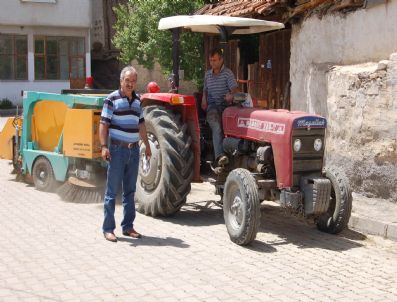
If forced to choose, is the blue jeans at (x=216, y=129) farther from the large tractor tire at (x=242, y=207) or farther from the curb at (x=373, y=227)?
the curb at (x=373, y=227)

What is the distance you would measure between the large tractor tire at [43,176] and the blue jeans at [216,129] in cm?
276

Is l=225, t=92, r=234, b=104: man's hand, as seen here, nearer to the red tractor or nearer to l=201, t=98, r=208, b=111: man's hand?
the red tractor

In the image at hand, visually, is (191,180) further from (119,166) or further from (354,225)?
(354,225)

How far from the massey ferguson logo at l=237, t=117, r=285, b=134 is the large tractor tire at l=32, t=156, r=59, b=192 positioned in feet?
10.7

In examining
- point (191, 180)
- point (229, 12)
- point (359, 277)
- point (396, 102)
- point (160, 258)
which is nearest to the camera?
point (359, 277)

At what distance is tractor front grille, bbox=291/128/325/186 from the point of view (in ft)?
20.5

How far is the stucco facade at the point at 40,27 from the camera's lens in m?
28.3

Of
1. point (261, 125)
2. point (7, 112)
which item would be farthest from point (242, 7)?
point (7, 112)

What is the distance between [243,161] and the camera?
700 cm

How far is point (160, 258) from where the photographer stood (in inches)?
225

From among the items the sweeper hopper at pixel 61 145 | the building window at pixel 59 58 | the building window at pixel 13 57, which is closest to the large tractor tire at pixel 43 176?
the sweeper hopper at pixel 61 145

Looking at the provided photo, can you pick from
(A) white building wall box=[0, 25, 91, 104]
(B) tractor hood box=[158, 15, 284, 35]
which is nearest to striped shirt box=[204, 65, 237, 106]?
(B) tractor hood box=[158, 15, 284, 35]

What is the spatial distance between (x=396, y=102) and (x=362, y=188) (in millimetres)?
1299

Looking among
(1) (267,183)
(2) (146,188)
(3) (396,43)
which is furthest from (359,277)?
(3) (396,43)
